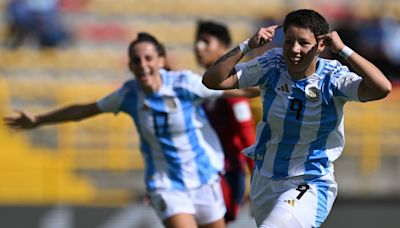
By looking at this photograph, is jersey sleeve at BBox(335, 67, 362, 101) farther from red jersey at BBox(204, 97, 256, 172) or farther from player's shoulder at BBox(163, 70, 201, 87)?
red jersey at BBox(204, 97, 256, 172)

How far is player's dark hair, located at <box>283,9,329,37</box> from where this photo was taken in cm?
554

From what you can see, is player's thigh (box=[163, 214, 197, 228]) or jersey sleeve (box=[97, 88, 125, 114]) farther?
jersey sleeve (box=[97, 88, 125, 114])

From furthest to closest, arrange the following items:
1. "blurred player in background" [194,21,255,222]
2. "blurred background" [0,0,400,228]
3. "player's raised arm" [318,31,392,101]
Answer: "blurred background" [0,0,400,228] < "blurred player in background" [194,21,255,222] < "player's raised arm" [318,31,392,101]

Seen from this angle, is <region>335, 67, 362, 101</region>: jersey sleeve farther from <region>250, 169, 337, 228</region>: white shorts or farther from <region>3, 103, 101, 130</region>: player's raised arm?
<region>3, 103, 101, 130</region>: player's raised arm

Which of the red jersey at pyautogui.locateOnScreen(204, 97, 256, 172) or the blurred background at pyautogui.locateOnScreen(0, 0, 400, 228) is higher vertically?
the red jersey at pyautogui.locateOnScreen(204, 97, 256, 172)

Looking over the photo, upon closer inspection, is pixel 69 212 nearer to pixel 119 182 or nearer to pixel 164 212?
pixel 119 182

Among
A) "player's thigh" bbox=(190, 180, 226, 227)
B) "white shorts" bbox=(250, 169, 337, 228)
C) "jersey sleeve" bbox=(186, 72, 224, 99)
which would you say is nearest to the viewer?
"white shorts" bbox=(250, 169, 337, 228)

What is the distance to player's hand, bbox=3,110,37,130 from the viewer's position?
748 cm

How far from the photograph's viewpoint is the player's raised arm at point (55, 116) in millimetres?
7496

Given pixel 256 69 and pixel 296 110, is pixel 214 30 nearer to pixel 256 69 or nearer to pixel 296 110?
pixel 256 69

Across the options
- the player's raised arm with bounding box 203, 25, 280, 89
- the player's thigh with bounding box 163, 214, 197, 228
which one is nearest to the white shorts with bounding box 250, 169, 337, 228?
the player's raised arm with bounding box 203, 25, 280, 89

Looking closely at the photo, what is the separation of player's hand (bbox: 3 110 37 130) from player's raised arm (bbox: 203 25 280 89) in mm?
2036

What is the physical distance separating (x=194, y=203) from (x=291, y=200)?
1.77 meters

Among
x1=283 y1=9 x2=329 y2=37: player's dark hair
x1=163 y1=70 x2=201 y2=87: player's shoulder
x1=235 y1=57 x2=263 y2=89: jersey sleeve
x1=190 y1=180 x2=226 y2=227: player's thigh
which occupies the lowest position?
x1=190 y1=180 x2=226 y2=227: player's thigh
